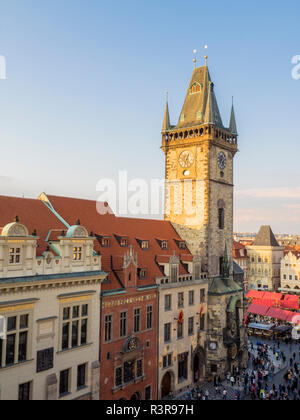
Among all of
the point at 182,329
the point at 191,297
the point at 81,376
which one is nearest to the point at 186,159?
the point at 191,297

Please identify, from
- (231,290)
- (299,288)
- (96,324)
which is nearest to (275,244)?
(299,288)

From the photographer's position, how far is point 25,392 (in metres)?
25.6

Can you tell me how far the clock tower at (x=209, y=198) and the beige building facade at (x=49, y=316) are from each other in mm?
19106

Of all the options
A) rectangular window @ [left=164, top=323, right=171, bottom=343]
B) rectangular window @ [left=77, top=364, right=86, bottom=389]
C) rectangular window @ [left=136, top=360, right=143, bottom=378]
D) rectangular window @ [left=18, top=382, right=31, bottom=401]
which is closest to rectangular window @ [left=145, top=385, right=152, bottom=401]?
rectangular window @ [left=136, top=360, right=143, bottom=378]

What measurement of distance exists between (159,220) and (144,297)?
14774 millimetres

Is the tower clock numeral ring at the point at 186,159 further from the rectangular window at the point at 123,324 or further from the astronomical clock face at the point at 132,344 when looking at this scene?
the astronomical clock face at the point at 132,344

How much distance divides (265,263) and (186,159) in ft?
225

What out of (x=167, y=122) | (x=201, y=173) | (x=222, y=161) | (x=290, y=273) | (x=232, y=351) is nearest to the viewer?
(x=232, y=351)

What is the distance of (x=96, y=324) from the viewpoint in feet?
101

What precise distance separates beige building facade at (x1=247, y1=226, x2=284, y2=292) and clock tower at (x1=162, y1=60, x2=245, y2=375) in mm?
59967

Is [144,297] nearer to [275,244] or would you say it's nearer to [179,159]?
[179,159]

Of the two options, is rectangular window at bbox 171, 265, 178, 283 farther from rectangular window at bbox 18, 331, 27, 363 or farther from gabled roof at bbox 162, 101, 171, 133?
gabled roof at bbox 162, 101, 171, 133

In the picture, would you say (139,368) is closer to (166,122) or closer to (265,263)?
(166,122)

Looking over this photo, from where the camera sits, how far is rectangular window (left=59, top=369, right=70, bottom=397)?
28.0m
